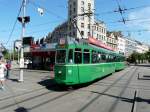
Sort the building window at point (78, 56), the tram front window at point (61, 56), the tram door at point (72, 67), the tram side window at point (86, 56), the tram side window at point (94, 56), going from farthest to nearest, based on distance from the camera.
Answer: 1. the tram side window at point (94, 56)
2. the tram side window at point (86, 56)
3. the building window at point (78, 56)
4. the tram front window at point (61, 56)
5. the tram door at point (72, 67)

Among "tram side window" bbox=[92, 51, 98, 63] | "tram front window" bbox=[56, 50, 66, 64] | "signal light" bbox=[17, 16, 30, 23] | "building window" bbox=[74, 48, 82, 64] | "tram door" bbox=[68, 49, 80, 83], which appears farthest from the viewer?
"signal light" bbox=[17, 16, 30, 23]

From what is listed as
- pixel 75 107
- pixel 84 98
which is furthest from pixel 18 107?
pixel 84 98

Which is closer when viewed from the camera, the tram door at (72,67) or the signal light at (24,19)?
the tram door at (72,67)

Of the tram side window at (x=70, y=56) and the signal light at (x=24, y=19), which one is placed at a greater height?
the signal light at (x=24, y=19)

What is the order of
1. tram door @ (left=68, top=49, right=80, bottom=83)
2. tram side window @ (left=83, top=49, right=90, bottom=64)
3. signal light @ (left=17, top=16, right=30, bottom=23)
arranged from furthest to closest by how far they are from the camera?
signal light @ (left=17, top=16, right=30, bottom=23) → tram side window @ (left=83, top=49, right=90, bottom=64) → tram door @ (left=68, top=49, right=80, bottom=83)

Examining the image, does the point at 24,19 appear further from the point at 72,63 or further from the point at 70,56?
the point at 72,63

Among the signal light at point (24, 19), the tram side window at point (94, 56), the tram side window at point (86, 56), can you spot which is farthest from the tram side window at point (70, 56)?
the signal light at point (24, 19)

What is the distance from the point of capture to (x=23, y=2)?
2088 cm

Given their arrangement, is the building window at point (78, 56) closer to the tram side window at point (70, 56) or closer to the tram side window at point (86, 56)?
the tram side window at point (70, 56)

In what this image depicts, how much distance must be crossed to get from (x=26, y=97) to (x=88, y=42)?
258 inches

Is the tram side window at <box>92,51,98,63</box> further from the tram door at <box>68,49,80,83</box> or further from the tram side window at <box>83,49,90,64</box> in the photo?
the tram door at <box>68,49,80,83</box>

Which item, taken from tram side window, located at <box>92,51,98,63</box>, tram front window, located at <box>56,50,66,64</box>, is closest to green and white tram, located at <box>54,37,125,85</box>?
tram front window, located at <box>56,50,66,64</box>

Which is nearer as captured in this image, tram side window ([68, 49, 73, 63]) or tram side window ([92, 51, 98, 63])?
tram side window ([68, 49, 73, 63])

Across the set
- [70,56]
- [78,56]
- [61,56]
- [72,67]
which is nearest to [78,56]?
[78,56]
